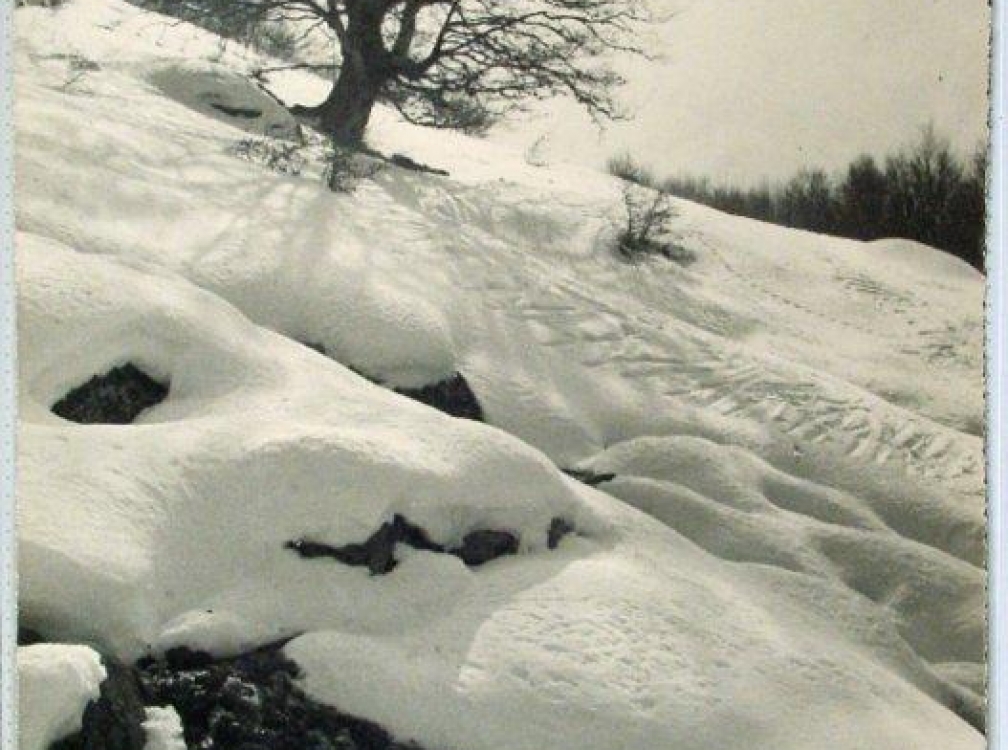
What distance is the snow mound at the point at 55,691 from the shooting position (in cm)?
141

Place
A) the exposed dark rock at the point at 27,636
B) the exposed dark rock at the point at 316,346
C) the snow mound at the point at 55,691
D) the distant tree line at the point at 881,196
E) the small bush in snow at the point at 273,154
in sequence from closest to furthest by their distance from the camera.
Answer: the snow mound at the point at 55,691 < the exposed dark rock at the point at 27,636 < the distant tree line at the point at 881,196 < the exposed dark rock at the point at 316,346 < the small bush in snow at the point at 273,154

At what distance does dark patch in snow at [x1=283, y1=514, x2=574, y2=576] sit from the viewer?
5.48 feet

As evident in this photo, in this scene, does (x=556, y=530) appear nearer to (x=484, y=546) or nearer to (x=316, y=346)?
(x=484, y=546)

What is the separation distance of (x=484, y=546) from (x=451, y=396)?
304 mm

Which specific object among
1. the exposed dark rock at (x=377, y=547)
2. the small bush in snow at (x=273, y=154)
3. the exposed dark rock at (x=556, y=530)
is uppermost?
the small bush in snow at (x=273, y=154)

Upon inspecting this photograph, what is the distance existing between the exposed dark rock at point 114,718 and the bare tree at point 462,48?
113cm

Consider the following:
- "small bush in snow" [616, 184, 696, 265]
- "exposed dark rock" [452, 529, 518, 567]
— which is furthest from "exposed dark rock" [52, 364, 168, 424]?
"small bush in snow" [616, 184, 696, 265]

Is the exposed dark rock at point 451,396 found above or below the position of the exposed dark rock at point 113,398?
above

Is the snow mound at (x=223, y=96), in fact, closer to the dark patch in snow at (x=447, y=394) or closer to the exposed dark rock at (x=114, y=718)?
the dark patch in snow at (x=447, y=394)

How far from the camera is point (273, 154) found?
89.7 inches

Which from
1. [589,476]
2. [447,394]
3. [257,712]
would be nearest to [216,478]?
[257,712]

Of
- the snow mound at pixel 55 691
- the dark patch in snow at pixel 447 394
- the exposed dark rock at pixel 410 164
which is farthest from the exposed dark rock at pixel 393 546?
the exposed dark rock at pixel 410 164

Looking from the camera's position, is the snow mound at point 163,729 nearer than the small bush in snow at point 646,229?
Yes

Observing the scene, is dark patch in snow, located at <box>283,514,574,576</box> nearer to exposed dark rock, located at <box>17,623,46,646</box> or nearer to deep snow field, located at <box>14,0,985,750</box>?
deep snow field, located at <box>14,0,985,750</box>
